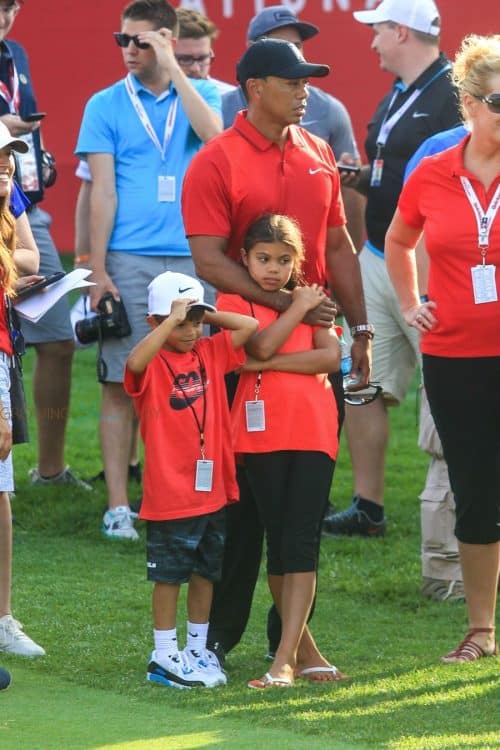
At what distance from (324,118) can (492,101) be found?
3.32m

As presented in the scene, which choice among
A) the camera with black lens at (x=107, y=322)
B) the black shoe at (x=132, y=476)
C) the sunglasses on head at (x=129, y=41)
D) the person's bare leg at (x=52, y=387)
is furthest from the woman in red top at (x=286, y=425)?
the black shoe at (x=132, y=476)

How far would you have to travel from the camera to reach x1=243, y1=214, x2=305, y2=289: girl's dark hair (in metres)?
5.35

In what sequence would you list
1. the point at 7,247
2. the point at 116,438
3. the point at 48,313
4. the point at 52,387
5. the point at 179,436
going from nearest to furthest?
1. the point at 179,436
2. the point at 7,247
3. the point at 116,438
4. the point at 48,313
5. the point at 52,387

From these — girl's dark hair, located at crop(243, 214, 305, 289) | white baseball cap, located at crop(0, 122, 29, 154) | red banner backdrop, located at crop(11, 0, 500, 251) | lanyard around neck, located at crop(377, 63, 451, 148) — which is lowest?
girl's dark hair, located at crop(243, 214, 305, 289)

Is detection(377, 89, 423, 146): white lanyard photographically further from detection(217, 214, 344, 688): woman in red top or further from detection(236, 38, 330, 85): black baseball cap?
detection(217, 214, 344, 688): woman in red top

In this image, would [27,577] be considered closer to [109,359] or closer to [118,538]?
[118,538]

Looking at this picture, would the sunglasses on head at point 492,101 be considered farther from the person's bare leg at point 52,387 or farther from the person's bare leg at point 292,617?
the person's bare leg at point 52,387

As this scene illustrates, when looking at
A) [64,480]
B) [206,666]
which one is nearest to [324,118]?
[64,480]

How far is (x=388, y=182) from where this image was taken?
26.0 feet

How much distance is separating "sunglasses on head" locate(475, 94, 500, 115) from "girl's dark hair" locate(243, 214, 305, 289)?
80cm

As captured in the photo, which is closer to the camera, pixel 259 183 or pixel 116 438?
pixel 259 183

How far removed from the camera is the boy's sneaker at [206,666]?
5.40 meters

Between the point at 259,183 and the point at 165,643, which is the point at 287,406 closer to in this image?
the point at 259,183

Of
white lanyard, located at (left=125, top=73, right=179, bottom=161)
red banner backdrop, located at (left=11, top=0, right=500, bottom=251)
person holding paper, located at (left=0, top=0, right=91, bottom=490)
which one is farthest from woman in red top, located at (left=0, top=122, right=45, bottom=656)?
red banner backdrop, located at (left=11, top=0, right=500, bottom=251)
